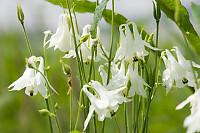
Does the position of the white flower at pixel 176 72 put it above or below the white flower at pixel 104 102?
above

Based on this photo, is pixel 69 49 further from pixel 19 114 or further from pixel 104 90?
pixel 19 114

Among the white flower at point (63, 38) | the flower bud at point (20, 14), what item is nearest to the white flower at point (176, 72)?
the white flower at point (63, 38)

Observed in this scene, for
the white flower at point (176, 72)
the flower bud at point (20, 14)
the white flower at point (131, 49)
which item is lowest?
the white flower at point (176, 72)

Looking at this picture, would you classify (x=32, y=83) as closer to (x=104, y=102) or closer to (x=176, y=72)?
(x=104, y=102)

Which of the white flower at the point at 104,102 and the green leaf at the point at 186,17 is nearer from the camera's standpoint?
the white flower at the point at 104,102

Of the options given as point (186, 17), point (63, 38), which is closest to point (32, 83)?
point (63, 38)

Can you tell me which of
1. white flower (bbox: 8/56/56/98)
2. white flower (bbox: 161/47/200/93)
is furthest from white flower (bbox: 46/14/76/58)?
white flower (bbox: 161/47/200/93)

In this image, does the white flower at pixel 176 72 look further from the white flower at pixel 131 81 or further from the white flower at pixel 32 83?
the white flower at pixel 32 83

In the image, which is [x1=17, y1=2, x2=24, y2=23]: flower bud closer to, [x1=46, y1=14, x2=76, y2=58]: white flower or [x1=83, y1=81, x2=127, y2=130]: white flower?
[x1=46, y1=14, x2=76, y2=58]: white flower

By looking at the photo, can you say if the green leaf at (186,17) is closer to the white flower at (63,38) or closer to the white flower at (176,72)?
the white flower at (176,72)

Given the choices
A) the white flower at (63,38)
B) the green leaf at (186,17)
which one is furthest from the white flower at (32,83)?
the green leaf at (186,17)
